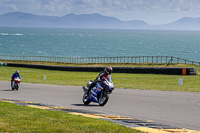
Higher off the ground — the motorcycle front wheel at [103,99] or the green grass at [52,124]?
the motorcycle front wheel at [103,99]

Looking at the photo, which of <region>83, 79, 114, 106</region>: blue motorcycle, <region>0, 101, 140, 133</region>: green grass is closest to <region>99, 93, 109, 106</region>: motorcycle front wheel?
<region>83, 79, 114, 106</region>: blue motorcycle

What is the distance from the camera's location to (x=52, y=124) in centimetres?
Result: 994

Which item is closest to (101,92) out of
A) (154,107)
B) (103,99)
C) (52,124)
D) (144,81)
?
(103,99)

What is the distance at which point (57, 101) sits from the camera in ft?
57.9

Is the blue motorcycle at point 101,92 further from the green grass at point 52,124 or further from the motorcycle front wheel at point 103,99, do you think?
the green grass at point 52,124

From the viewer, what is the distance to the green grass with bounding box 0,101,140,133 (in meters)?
9.23

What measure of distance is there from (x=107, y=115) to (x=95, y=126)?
2848mm

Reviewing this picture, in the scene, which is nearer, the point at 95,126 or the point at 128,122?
the point at 95,126

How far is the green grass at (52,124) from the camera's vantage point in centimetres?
923

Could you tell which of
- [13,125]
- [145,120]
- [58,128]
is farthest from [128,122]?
[13,125]

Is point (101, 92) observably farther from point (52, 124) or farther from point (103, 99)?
point (52, 124)

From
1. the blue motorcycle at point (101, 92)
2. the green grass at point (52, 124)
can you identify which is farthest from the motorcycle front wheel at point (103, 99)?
the green grass at point (52, 124)

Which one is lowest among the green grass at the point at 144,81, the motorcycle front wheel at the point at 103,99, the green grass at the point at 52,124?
the green grass at the point at 52,124

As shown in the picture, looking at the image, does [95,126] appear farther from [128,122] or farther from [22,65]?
[22,65]
